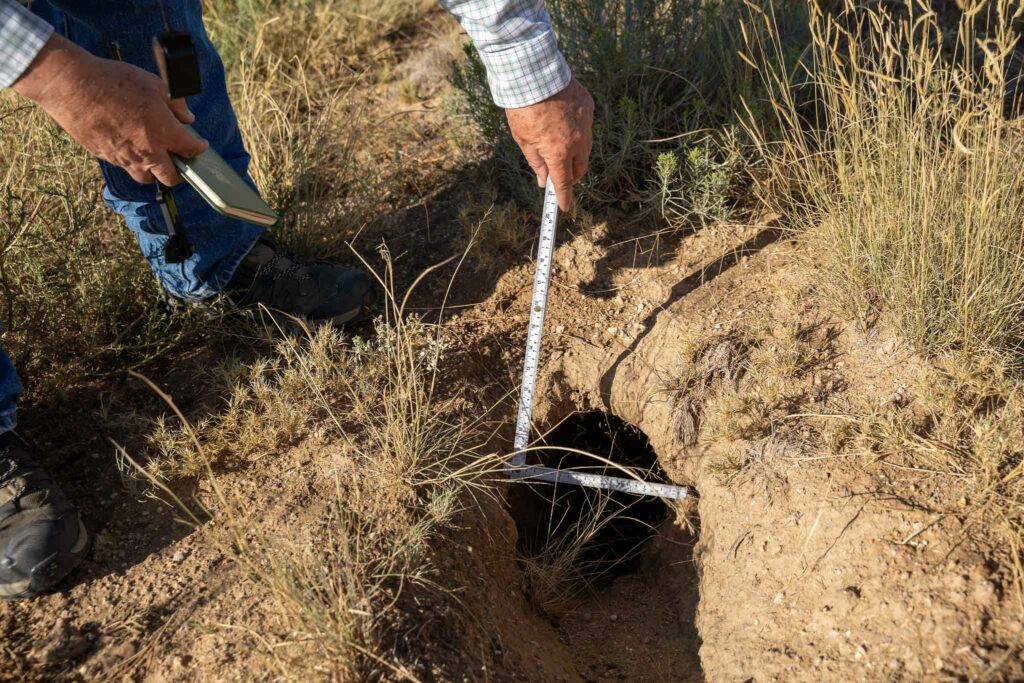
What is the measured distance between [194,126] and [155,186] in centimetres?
24

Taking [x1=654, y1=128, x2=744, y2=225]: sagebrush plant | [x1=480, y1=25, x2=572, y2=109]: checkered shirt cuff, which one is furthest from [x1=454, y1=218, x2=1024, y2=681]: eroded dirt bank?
[x1=480, y1=25, x2=572, y2=109]: checkered shirt cuff

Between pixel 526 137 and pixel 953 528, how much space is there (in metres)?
1.50

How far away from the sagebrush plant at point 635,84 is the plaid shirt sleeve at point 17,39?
1.74 metres

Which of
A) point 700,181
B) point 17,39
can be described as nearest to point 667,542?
point 700,181

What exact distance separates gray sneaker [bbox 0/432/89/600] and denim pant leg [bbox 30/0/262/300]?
0.75 metres

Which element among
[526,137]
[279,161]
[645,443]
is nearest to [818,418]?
[645,443]

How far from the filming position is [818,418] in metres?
2.42

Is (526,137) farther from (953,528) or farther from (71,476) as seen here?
(71,476)

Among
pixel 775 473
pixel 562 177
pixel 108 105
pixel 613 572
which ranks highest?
pixel 108 105

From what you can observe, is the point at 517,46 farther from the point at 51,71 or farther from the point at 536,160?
the point at 51,71

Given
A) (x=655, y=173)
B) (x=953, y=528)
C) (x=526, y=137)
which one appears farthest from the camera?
(x=655, y=173)

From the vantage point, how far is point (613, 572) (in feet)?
10.4

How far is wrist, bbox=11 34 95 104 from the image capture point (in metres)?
1.77

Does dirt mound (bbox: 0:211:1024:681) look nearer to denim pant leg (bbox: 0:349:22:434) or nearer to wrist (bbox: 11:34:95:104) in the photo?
denim pant leg (bbox: 0:349:22:434)
